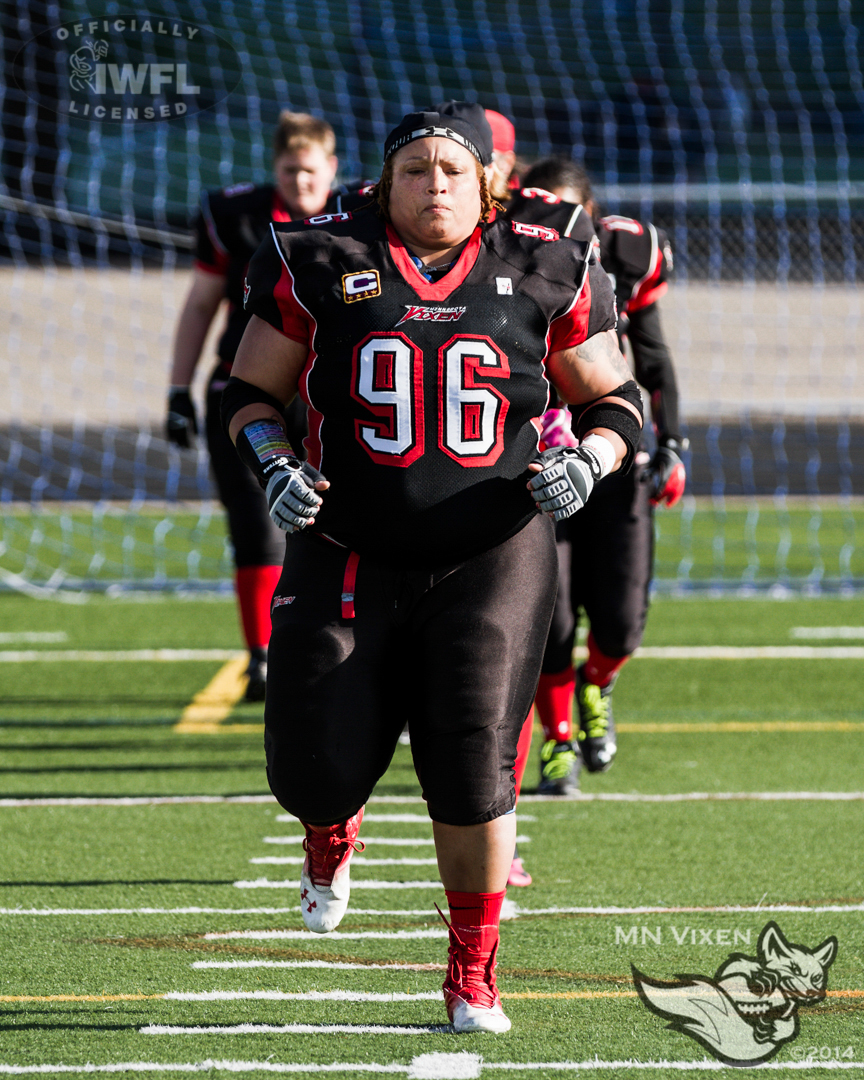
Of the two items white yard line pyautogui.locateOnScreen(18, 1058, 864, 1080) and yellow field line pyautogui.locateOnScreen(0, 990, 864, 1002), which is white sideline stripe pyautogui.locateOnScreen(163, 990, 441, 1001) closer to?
yellow field line pyautogui.locateOnScreen(0, 990, 864, 1002)

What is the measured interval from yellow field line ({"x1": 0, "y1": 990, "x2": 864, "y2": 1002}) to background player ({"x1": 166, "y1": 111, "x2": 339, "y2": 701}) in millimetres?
2580

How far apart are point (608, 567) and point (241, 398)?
192 cm

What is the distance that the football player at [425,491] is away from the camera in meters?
2.64

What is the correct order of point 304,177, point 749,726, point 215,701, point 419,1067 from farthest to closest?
point 215,701, point 749,726, point 304,177, point 419,1067

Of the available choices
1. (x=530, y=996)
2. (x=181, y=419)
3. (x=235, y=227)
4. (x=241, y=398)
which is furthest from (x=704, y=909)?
(x=235, y=227)

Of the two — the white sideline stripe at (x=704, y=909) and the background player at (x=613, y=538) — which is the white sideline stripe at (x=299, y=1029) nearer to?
the white sideline stripe at (x=704, y=909)

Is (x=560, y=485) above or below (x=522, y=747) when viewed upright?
above

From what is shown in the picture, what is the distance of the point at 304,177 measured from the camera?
5.11 metres

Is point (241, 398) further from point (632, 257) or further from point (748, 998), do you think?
point (632, 257)

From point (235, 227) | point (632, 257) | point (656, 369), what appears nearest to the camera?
point (632, 257)

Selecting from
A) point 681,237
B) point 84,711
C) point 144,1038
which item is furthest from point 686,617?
point 681,237

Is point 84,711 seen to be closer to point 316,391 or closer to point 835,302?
point 316,391

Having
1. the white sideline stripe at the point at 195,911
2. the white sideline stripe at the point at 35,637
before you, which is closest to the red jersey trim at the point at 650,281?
the white sideline stripe at the point at 195,911

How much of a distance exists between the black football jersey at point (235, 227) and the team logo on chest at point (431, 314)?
8.59 feet
